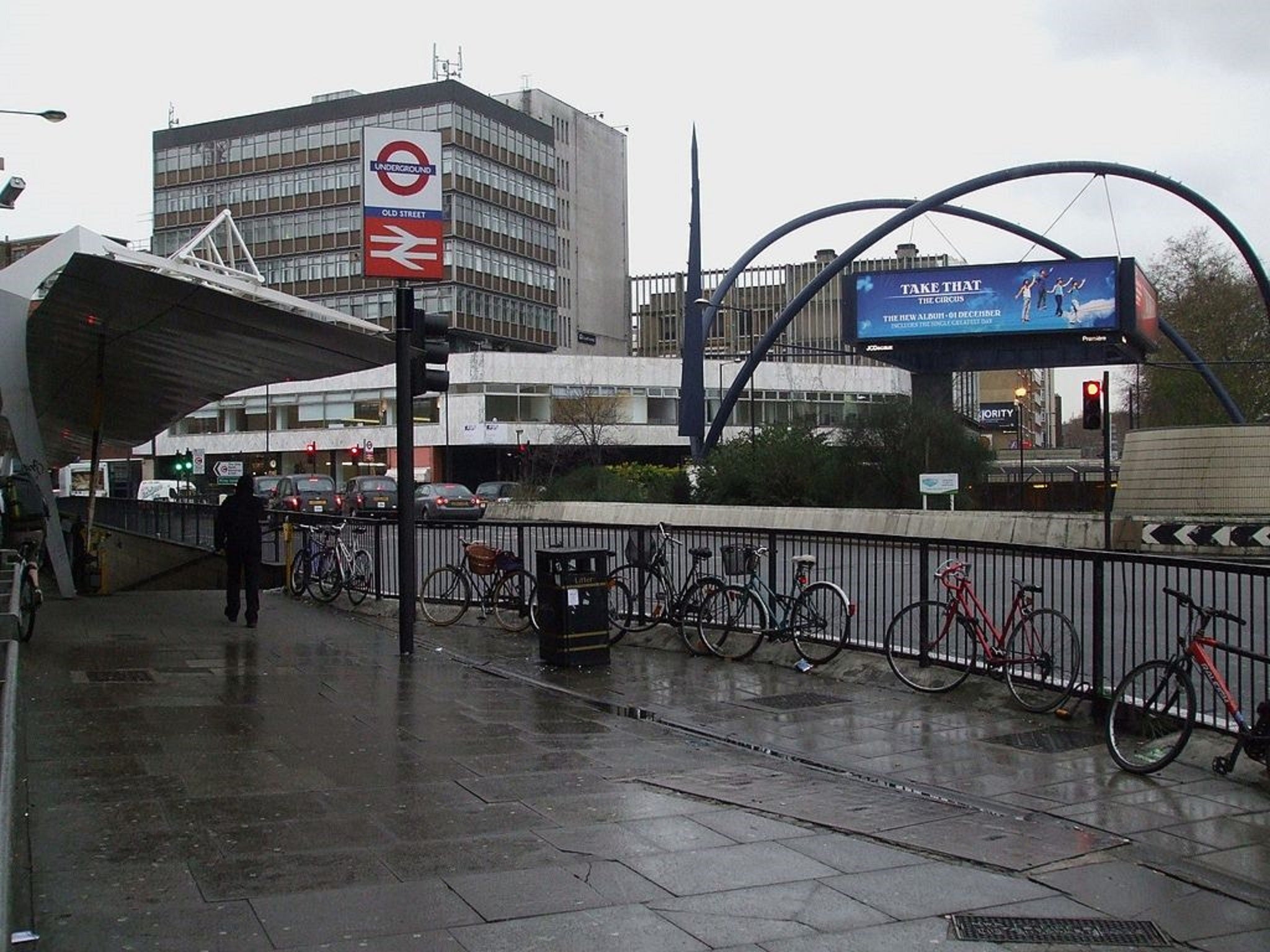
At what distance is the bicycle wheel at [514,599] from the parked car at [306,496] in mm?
25826

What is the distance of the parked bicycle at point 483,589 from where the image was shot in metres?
14.8

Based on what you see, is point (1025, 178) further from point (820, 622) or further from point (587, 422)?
point (820, 622)

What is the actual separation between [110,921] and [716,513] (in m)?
36.1

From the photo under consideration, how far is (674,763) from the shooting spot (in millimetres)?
8195

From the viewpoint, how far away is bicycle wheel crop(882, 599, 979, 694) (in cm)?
1058

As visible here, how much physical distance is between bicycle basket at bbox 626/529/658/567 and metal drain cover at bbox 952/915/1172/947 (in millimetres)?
8510

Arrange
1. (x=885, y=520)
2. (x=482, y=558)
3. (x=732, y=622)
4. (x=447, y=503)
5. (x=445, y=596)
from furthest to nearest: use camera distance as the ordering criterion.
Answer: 1. (x=447, y=503)
2. (x=885, y=520)
3. (x=445, y=596)
4. (x=482, y=558)
5. (x=732, y=622)

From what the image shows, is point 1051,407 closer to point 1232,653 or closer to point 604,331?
point 604,331

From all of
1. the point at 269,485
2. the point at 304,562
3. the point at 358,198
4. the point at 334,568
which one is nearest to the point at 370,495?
the point at 269,485

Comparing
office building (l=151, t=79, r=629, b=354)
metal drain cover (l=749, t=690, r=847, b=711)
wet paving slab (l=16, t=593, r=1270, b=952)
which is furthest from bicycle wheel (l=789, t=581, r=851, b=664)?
office building (l=151, t=79, r=629, b=354)

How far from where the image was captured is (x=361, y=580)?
1756 centimetres

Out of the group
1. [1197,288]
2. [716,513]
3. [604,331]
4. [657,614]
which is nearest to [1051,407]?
[604,331]

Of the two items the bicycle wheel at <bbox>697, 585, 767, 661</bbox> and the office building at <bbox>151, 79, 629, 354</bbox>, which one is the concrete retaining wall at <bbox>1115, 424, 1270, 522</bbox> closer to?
the bicycle wheel at <bbox>697, 585, 767, 661</bbox>

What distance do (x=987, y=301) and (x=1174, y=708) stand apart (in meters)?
45.3
